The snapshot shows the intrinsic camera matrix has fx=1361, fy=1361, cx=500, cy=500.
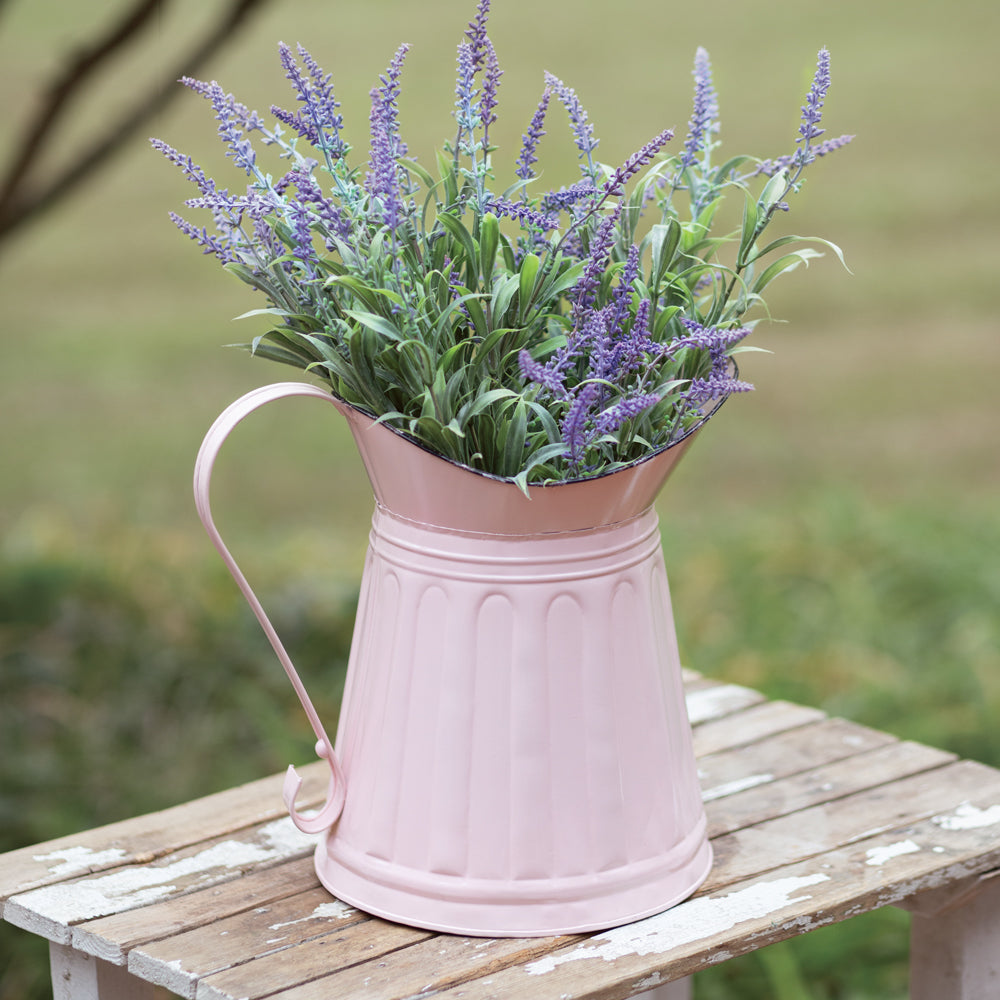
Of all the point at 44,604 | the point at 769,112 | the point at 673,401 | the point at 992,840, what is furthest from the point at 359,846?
the point at 769,112

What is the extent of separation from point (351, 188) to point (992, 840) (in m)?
0.74

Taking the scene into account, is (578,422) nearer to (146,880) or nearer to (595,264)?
(595,264)

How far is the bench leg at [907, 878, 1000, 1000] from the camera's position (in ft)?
3.91

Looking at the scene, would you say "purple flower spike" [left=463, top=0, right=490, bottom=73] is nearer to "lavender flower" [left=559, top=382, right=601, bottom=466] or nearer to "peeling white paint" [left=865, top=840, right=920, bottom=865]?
"lavender flower" [left=559, top=382, right=601, bottom=466]

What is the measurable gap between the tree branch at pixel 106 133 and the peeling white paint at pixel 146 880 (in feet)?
3.13

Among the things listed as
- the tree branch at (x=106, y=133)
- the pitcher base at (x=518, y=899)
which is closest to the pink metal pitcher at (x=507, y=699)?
the pitcher base at (x=518, y=899)

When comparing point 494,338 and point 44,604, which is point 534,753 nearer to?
point 494,338

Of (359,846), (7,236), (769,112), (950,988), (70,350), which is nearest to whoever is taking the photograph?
(359,846)

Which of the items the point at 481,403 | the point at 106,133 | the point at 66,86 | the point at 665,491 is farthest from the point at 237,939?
the point at 665,491

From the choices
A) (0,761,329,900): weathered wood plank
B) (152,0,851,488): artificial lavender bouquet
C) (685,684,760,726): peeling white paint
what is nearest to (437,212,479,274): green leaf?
(152,0,851,488): artificial lavender bouquet

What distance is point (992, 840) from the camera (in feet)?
3.72

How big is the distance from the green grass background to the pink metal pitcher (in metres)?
0.26

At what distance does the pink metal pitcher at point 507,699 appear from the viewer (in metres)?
0.95

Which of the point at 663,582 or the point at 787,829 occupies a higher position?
the point at 663,582
